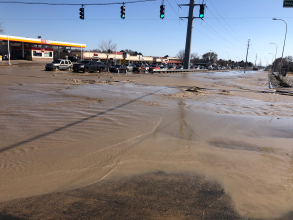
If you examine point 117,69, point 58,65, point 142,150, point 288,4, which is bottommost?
point 142,150

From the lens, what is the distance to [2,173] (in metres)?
4.36

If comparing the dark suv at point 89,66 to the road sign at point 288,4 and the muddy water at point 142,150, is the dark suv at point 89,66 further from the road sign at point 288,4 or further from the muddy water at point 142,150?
the road sign at point 288,4

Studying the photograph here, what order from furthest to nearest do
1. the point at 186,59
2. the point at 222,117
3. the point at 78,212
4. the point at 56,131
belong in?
the point at 186,59
the point at 222,117
the point at 56,131
the point at 78,212

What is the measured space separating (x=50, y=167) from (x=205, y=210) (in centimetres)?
300

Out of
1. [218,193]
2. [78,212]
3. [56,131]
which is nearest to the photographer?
[78,212]

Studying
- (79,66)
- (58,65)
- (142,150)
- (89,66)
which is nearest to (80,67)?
(79,66)

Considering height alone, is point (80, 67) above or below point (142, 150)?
above

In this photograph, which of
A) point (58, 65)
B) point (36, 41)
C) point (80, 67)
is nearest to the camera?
point (80, 67)

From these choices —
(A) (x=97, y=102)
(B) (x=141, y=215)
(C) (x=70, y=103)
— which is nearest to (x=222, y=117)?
(A) (x=97, y=102)

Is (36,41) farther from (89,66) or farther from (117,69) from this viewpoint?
(89,66)

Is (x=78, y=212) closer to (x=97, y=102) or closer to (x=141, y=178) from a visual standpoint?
(x=141, y=178)

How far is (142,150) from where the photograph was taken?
5770 millimetres

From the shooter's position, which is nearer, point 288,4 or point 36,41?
point 288,4

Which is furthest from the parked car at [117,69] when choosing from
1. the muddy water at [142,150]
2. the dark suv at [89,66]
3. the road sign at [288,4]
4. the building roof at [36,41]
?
the muddy water at [142,150]
